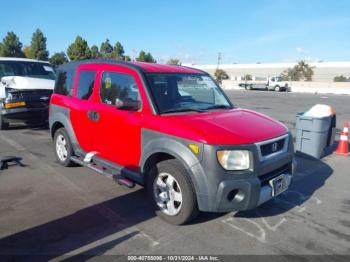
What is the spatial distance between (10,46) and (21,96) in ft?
185

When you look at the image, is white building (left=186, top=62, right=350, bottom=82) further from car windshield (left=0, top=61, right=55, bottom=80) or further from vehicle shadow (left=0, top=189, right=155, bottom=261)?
vehicle shadow (left=0, top=189, right=155, bottom=261)

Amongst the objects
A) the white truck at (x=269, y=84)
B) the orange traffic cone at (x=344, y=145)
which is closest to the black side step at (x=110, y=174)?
the orange traffic cone at (x=344, y=145)

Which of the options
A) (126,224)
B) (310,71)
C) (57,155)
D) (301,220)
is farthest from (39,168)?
(310,71)

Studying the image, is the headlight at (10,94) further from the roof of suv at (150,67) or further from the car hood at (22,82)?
the roof of suv at (150,67)

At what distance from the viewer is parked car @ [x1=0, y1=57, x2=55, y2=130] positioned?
29.6 feet

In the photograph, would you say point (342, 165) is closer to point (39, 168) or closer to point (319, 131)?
point (319, 131)

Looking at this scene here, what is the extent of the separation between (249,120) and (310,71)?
85864mm

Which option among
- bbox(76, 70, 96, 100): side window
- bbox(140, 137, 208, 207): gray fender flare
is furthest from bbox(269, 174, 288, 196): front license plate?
bbox(76, 70, 96, 100): side window

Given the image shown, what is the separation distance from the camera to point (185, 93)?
4672mm

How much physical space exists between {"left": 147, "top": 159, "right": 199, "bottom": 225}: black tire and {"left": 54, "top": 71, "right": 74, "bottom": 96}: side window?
2647 mm

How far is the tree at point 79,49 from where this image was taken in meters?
51.0

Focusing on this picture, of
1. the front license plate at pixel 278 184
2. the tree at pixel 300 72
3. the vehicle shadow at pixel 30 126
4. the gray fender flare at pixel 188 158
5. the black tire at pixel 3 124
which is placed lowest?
the vehicle shadow at pixel 30 126

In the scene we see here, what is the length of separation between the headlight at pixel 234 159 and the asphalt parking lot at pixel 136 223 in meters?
0.82

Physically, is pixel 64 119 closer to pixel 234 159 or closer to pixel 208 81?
pixel 208 81
